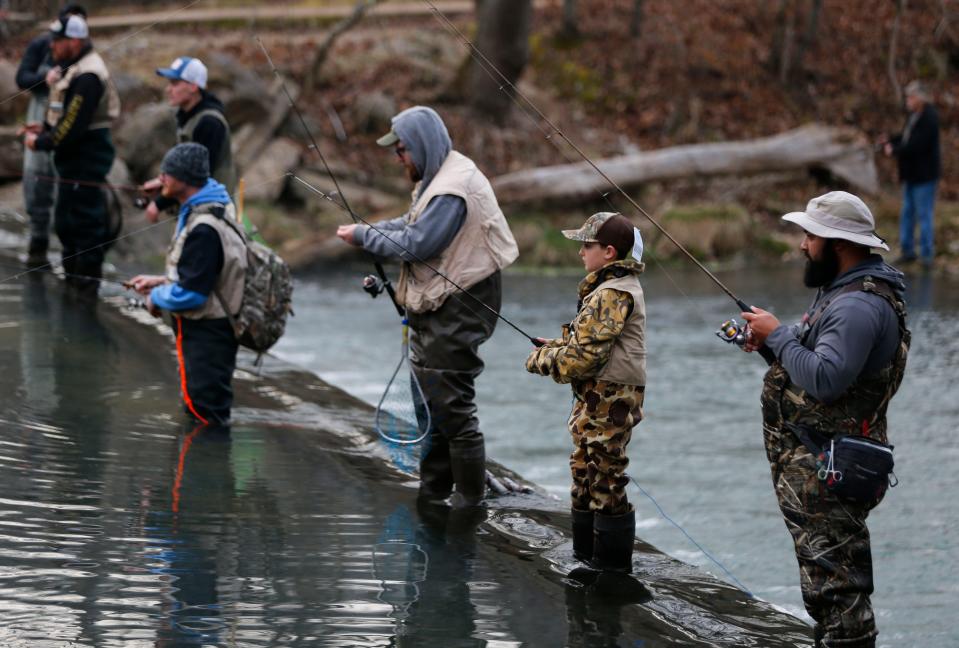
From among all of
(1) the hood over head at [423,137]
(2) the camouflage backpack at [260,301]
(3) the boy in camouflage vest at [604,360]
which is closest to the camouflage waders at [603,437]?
(3) the boy in camouflage vest at [604,360]

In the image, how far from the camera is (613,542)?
5465mm

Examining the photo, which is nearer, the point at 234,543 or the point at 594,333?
the point at 594,333

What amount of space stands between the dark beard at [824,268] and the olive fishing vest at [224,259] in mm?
3418

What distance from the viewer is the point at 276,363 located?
10.0 metres

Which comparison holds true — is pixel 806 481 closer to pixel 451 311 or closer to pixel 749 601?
pixel 749 601

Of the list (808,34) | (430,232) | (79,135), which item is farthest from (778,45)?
(430,232)

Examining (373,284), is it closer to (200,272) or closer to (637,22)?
(200,272)

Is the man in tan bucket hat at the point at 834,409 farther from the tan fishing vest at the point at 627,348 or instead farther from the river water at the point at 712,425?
the river water at the point at 712,425

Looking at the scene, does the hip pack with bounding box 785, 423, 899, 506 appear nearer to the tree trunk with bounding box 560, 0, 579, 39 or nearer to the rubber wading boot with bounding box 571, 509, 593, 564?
the rubber wading boot with bounding box 571, 509, 593, 564

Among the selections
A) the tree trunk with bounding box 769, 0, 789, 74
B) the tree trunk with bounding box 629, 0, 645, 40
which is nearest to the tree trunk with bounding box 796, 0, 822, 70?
the tree trunk with bounding box 769, 0, 789, 74

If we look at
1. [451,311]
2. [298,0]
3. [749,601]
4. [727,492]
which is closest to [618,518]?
[749,601]

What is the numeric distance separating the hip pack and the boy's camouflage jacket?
1.04 metres

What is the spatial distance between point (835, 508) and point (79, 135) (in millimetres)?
6966

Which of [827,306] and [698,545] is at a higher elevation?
[827,306]
